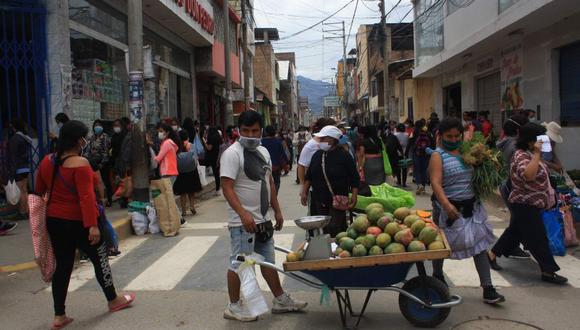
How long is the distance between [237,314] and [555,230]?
4.15 metres

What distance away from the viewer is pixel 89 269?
260 inches

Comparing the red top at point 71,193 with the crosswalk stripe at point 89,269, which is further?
the crosswalk stripe at point 89,269

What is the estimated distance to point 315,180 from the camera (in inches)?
227

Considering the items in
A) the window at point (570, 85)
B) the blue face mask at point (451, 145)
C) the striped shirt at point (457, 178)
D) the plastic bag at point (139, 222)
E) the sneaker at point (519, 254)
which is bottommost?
the sneaker at point (519, 254)

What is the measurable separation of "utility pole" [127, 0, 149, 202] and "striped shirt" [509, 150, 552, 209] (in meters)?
6.21

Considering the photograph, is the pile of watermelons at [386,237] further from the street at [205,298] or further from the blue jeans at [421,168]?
the blue jeans at [421,168]

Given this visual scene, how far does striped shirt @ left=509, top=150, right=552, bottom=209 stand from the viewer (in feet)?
17.6

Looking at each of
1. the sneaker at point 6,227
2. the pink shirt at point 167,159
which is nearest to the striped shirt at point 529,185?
the pink shirt at point 167,159

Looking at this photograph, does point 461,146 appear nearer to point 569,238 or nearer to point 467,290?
point 467,290

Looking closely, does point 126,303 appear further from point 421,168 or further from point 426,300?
point 421,168

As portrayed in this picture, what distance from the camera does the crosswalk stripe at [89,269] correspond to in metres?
5.96

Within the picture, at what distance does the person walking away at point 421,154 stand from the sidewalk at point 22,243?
6796 millimetres

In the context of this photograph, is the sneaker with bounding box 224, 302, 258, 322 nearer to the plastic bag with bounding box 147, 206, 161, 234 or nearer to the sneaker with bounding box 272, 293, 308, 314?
the sneaker with bounding box 272, 293, 308, 314

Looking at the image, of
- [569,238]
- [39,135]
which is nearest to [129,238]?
[39,135]
